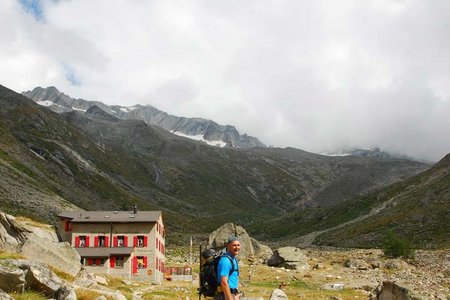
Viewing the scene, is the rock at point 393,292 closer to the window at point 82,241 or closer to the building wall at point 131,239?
the building wall at point 131,239

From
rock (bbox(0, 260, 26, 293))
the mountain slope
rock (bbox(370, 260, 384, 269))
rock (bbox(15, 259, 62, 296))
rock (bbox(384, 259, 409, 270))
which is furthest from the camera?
the mountain slope

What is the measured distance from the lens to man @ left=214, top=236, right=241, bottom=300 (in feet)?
42.1

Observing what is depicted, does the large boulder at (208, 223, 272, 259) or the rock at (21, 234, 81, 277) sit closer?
the rock at (21, 234, 81, 277)

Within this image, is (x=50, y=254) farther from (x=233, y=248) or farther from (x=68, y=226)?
(x=68, y=226)

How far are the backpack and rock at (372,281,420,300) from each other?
61.3ft

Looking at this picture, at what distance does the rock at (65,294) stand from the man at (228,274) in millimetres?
7202

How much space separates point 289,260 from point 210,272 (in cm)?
6739

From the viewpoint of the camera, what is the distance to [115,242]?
68.4 meters

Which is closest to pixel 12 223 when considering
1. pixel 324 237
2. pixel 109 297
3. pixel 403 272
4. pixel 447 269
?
pixel 109 297

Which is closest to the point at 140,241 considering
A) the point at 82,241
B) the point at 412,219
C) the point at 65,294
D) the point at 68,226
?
the point at 82,241

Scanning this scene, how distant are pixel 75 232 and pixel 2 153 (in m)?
125

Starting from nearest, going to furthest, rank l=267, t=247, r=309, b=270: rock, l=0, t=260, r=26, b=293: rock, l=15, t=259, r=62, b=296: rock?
l=0, t=260, r=26, b=293: rock → l=15, t=259, r=62, b=296: rock → l=267, t=247, r=309, b=270: rock

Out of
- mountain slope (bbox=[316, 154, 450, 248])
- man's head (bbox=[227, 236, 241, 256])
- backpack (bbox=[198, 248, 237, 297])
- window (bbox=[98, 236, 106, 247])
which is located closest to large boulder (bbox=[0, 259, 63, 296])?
backpack (bbox=[198, 248, 237, 297])

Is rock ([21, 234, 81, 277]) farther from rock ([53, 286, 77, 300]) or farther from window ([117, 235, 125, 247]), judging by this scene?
window ([117, 235, 125, 247])
